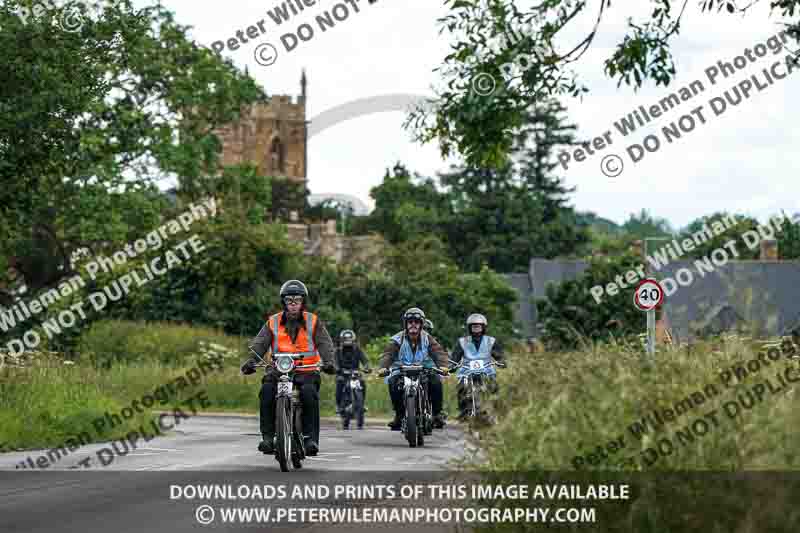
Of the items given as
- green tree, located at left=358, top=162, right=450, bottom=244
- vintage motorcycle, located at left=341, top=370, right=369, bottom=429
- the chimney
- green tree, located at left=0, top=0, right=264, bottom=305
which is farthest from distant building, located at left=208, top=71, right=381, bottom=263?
vintage motorcycle, located at left=341, top=370, right=369, bottom=429

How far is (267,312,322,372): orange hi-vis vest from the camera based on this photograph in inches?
655

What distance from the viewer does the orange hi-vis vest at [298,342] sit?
16.6 metres

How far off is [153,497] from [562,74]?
215 inches

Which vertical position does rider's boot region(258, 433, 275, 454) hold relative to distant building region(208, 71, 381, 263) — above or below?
below

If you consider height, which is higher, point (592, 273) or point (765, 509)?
point (592, 273)

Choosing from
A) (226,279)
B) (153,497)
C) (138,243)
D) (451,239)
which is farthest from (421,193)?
(153,497)

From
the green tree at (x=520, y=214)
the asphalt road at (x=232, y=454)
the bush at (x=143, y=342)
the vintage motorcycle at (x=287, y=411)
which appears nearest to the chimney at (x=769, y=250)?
the green tree at (x=520, y=214)

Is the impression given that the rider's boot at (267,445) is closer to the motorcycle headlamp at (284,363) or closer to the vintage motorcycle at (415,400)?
the motorcycle headlamp at (284,363)

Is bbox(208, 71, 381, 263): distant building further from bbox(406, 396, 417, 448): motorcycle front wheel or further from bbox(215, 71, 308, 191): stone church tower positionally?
bbox(406, 396, 417, 448): motorcycle front wheel

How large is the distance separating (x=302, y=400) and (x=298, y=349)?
56 centimetres

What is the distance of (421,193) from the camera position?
398 ft

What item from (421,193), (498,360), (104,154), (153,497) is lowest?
(153,497)

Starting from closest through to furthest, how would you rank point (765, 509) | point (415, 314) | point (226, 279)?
point (765, 509) → point (415, 314) → point (226, 279)

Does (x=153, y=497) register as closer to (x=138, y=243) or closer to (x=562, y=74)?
(x=562, y=74)
